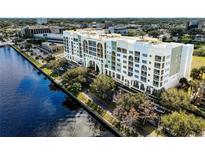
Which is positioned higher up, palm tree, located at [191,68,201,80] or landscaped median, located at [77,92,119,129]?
palm tree, located at [191,68,201,80]

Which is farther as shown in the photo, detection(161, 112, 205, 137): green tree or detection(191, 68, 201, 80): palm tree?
detection(191, 68, 201, 80): palm tree

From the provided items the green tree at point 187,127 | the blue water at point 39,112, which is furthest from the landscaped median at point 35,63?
the green tree at point 187,127

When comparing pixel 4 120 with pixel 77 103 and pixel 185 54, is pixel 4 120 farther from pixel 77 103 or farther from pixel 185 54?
pixel 185 54

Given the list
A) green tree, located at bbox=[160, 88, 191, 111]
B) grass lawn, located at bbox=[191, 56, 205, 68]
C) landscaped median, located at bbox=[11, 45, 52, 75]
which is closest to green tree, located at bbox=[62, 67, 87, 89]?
landscaped median, located at bbox=[11, 45, 52, 75]

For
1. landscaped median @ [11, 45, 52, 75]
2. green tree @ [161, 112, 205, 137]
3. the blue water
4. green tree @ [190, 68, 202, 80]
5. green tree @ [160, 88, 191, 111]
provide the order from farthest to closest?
landscaped median @ [11, 45, 52, 75] < green tree @ [190, 68, 202, 80] < the blue water < green tree @ [160, 88, 191, 111] < green tree @ [161, 112, 205, 137]

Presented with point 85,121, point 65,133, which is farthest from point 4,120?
point 85,121

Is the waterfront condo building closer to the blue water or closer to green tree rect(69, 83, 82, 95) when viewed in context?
green tree rect(69, 83, 82, 95)

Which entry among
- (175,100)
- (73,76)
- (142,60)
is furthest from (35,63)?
(175,100)

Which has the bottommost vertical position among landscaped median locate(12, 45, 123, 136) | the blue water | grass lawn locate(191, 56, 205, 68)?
the blue water

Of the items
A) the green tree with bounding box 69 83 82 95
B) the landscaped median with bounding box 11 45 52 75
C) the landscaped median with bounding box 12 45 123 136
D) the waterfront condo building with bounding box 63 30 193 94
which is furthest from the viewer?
the landscaped median with bounding box 11 45 52 75
